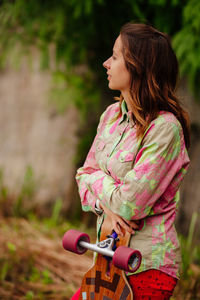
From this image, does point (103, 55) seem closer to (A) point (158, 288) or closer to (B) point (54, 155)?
(B) point (54, 155)

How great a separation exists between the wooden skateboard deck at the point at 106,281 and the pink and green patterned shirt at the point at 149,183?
0.19 ft

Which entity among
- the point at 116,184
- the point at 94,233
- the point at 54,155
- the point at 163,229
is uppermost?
the point at 116,184

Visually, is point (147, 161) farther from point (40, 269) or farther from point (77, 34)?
point (77, 34)

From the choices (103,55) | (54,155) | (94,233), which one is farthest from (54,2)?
(94,233)

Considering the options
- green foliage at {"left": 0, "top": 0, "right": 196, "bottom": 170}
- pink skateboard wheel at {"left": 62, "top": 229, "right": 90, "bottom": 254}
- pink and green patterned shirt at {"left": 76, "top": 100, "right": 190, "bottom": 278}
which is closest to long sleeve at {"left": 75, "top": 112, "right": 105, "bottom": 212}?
pink and green patterned shirt at {"left": 76, "top": 100, "right": 190, "bottom": 278}

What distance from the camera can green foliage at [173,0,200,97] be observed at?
10.4 ft

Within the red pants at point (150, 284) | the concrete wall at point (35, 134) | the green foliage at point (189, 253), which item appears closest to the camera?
A: the red pants at point (150, 284)

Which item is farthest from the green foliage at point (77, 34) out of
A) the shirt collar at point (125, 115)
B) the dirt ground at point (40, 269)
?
the shirt collar at point (125, 115)

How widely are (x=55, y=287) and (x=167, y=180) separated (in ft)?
6.56

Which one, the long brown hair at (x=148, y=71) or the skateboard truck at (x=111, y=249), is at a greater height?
the long brown hair at (x=148, y=71)

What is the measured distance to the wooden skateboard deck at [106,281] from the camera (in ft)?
5.44

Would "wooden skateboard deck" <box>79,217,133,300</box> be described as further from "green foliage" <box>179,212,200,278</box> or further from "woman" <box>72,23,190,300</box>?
"green foliage" <box>179,212,200,278</box>

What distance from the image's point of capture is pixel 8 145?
506 cm

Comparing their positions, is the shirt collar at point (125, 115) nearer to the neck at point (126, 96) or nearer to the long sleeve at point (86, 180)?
the neck at point (126, 96)
